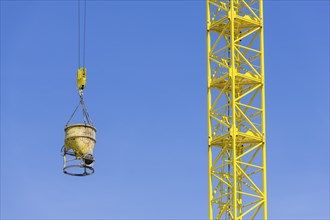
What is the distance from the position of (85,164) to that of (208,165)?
23.3 metres

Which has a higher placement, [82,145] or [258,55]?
[258,55]

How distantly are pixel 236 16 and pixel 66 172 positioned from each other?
86.7 feet

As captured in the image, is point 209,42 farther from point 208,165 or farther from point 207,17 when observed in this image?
point 208,165

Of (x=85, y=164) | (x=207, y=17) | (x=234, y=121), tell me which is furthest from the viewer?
(x=207, y=17)

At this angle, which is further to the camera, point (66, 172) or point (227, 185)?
point (227, 185)

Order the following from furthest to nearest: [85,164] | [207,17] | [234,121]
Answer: [207,17]
[234,121]
[85,164]

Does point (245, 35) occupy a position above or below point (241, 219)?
above

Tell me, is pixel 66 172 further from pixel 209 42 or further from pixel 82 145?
pixel 209 42

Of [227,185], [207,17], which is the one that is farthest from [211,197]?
[207,17]

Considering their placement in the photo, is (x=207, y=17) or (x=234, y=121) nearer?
(x=234, y=121)

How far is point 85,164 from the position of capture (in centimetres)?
4138

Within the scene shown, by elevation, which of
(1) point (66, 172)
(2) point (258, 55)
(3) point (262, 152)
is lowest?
(1) point (66, 172)

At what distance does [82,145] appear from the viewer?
1630 inches

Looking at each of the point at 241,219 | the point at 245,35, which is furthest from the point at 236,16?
the point at 241,219
